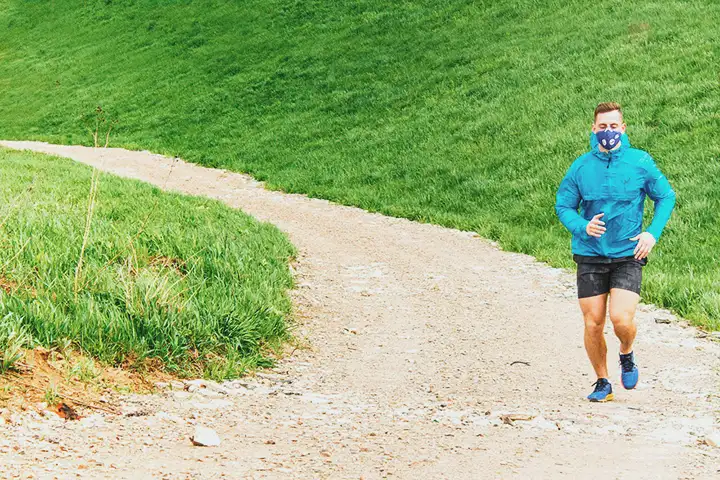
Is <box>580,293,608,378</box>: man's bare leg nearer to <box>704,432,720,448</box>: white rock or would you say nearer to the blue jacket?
the blue jacket

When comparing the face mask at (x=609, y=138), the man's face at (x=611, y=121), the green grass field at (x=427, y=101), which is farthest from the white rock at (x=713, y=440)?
the green grass field at (x=427, y=101)

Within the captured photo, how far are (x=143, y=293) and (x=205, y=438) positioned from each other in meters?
2.50

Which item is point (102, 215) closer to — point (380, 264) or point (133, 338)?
point (380, 264)

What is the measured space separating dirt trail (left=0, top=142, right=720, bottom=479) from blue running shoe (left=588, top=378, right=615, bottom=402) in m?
0.11

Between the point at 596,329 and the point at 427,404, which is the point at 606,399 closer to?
the point at 596,329

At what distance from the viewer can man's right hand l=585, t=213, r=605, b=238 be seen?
6.37 m

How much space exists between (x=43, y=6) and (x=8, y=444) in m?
55.3

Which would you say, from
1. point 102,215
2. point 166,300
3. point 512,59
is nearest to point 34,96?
point 512,59

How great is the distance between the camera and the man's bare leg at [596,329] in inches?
267

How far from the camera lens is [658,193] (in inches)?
261

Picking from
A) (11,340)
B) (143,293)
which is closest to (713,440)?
(143,293)

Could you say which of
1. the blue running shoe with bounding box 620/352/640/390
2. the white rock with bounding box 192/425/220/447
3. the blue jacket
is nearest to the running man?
the blue jacket

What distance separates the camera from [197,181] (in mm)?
21625

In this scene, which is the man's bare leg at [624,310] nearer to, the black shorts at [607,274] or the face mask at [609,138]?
the black shorts at [607,274]
